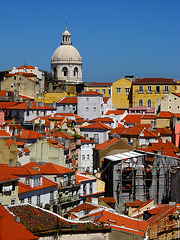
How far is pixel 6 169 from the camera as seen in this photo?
126 ft

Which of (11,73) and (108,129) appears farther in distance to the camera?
(11,73)

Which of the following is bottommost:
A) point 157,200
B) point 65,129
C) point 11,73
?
point 157,200

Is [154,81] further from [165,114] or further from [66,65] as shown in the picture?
[66,65]

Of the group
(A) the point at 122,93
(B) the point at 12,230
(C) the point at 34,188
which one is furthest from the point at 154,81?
(B) the point at 12,230

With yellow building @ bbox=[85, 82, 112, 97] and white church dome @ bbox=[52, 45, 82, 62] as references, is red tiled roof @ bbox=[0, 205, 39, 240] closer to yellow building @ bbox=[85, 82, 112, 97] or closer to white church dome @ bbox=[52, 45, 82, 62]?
yellow building @ bbox=[85, 82, 112, 97]

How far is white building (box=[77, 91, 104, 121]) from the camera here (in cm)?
9294

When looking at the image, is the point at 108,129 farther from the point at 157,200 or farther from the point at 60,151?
the point at 157,200

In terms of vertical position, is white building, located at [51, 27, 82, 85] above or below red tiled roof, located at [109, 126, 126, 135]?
above

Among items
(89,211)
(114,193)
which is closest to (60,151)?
(114,193)

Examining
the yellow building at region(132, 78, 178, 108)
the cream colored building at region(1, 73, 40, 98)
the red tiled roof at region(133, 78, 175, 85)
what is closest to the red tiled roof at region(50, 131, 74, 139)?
the cream colored building at region(1, 73, 40, 98)

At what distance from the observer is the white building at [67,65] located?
128 meters

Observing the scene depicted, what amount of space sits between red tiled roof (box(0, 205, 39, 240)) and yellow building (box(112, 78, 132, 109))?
3204 inches

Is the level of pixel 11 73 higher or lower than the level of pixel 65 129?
higher

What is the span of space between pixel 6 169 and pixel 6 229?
41.7 ft
